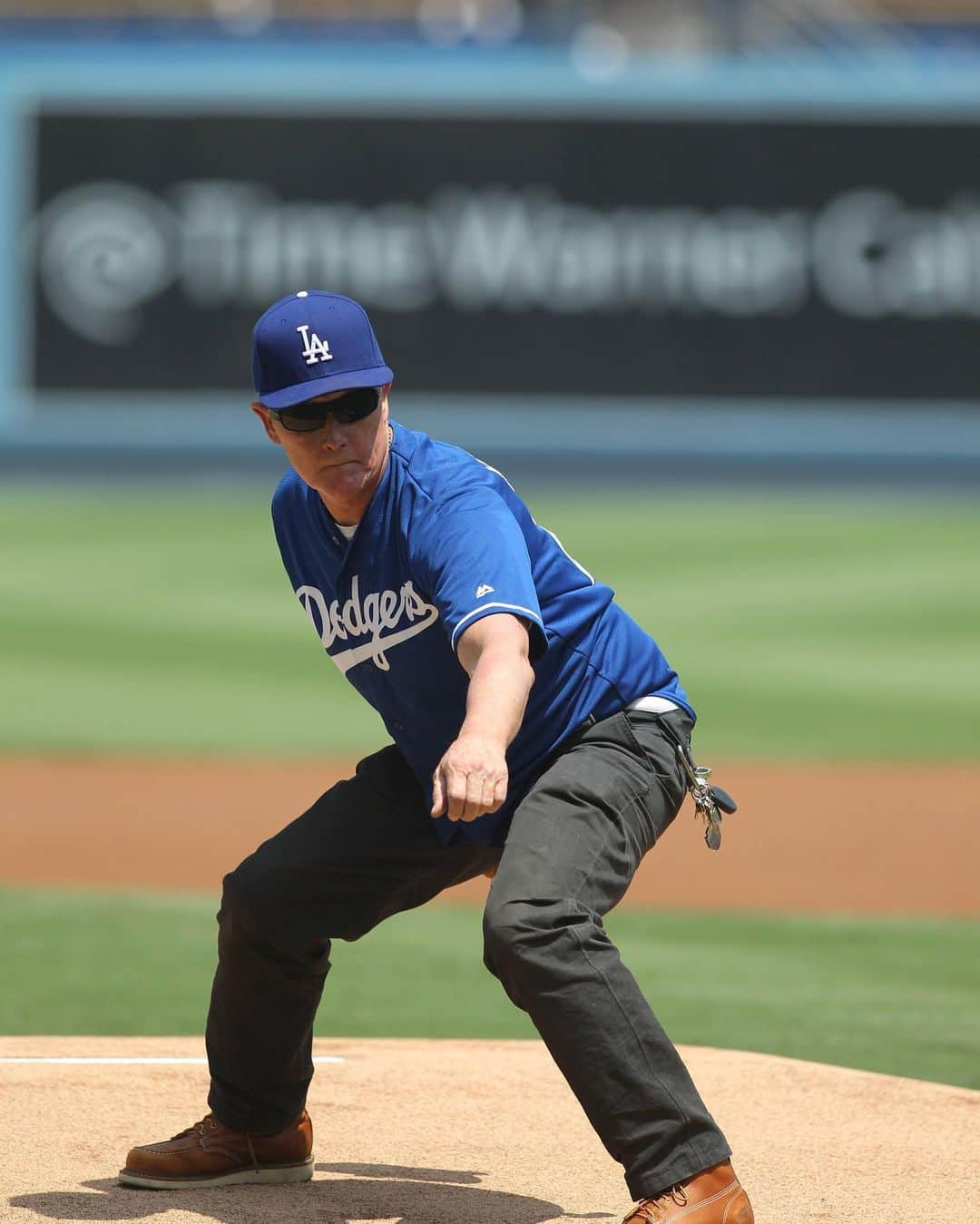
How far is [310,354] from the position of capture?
4.06m

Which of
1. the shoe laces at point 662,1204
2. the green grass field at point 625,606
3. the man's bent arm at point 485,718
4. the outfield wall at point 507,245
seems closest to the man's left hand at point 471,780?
the man's bent arm at point 485,718

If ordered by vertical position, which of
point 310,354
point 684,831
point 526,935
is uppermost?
point 310,354

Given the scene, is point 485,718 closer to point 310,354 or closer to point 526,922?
point 526,922

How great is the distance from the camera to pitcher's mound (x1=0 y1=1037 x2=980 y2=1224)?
433cm

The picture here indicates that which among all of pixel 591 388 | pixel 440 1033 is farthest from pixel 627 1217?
pixel 591 388

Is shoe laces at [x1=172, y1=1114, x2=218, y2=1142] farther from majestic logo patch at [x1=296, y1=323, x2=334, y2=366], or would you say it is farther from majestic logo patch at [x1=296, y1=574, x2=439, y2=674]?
majestic logo patch at [x1=296, y1=323, x2=334, y2=366]

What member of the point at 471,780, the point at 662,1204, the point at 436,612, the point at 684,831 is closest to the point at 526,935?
the point at 471,780

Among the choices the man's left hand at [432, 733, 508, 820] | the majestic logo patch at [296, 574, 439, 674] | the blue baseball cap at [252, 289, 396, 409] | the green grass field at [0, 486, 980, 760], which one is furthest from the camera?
the green grass field at [0, 486, 980, 760]

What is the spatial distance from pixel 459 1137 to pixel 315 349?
203 centimetres

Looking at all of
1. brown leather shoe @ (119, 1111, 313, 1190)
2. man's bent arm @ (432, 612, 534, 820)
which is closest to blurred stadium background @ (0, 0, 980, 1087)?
brown leather shoe @ (119, 1111, 313, 1190)

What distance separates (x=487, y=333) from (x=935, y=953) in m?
13.4

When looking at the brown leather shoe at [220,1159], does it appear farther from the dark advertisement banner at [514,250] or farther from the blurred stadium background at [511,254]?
the dark advertisement banner at [514,250]

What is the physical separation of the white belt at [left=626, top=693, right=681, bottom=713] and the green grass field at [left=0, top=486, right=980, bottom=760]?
6.90 m

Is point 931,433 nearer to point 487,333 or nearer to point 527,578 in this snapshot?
point 487,333
